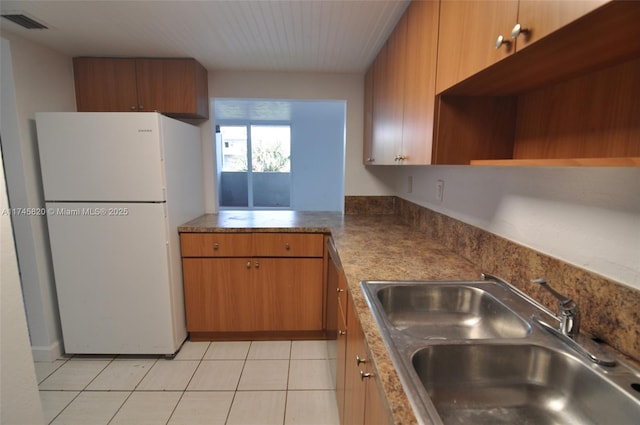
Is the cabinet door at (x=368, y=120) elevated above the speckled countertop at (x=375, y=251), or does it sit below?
above

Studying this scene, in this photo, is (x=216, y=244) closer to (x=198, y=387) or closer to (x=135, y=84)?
(x=198, y=387)

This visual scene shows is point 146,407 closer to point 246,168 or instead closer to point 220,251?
point 220,251

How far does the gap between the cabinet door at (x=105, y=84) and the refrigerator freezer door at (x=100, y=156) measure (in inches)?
21.3

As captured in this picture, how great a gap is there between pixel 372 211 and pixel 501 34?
2.14 m

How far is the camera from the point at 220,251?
2.25 meters

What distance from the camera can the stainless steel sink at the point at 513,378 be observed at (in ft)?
2.25

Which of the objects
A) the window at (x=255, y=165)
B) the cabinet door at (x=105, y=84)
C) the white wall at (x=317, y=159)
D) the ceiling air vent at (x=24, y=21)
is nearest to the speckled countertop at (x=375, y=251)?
the cabinet door at (x=105, y=84)

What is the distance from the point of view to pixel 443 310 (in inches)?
47.1

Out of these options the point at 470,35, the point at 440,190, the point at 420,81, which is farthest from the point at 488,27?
the point at 440,190

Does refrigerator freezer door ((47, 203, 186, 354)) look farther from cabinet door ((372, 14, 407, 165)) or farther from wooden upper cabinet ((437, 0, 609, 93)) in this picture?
wooden upper cabinet ((437, 0, 609, 93))

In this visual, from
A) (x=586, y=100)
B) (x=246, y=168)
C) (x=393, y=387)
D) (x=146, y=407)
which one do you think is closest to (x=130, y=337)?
(x=146, y=407)

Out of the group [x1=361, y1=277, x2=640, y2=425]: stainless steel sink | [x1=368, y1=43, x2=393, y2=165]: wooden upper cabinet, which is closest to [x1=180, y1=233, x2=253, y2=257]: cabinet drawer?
[x1=368, y1=43, x2=393, y2=165]: wooden upper cabinet

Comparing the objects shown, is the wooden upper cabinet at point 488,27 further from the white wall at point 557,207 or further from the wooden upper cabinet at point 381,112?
the wooden upper cabinet at point 381,112

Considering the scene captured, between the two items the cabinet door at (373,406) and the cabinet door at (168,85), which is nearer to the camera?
the cabinet door at (373,406)
